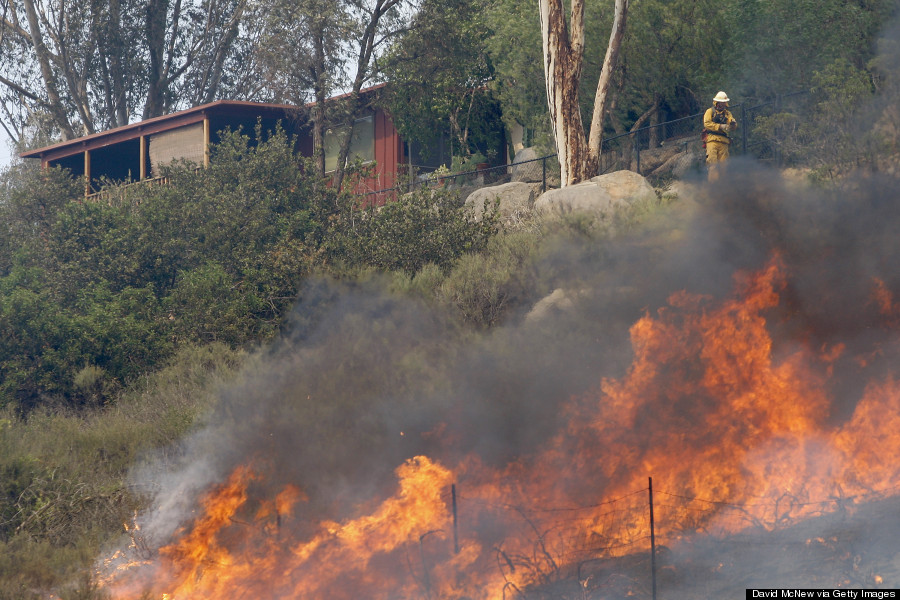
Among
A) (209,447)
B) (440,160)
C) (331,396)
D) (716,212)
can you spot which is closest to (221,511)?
(209,447)

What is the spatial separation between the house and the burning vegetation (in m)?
13.2

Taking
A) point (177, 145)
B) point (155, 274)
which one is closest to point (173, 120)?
point (177, 145)

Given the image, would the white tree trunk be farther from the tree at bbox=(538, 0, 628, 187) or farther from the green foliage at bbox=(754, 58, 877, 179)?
the green foliage at bbox=(754, 58, 877, 179)

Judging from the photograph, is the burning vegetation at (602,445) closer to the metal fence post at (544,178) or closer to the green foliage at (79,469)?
the green foliage at (79,469)

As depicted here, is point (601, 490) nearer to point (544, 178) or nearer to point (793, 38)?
point (793, 38)

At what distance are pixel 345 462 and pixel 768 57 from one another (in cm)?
1181

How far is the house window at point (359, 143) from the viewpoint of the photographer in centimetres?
2703

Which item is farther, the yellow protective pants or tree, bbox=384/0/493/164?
tree, bbox=384/0/493/164

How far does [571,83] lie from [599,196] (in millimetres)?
2942

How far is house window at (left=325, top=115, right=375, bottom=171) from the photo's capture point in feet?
88.7

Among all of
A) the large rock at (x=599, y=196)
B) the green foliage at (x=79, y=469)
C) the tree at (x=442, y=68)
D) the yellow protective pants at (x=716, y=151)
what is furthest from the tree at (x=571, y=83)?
the green foliage at (x=79, y=469)

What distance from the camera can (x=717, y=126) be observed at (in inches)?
616

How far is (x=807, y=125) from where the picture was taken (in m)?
15.7

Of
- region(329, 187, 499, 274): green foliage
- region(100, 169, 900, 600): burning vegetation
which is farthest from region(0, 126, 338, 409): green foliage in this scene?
region(100, 169, 900, 600): burning vegetation
